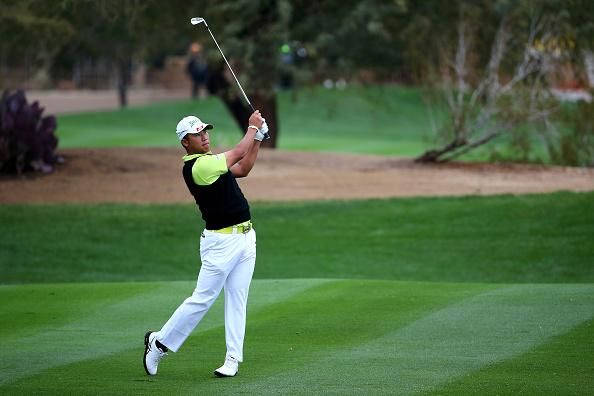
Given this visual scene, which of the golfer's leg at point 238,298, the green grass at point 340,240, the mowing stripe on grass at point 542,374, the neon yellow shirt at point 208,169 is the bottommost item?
the green grass at point 340,240

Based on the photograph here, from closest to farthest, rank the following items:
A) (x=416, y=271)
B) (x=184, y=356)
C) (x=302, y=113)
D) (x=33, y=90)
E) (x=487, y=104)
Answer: (x=184, y=356) → (x=416, y=271) → (x=487, y=104) → (x=302, y=113) → (x=33, y=90)

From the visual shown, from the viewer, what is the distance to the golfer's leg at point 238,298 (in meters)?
8.88

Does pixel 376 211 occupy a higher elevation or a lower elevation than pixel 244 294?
lower

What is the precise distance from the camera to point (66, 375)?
29.6 ft

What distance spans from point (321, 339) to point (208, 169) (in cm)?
245

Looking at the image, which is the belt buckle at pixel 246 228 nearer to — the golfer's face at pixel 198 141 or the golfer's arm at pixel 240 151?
the golfer's arm at pixel 240 151

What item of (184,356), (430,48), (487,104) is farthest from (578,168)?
(184,356)

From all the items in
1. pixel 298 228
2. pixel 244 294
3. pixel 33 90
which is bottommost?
pixel 33 90

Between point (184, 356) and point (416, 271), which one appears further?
point (416, 271)

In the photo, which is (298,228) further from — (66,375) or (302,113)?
(302,113)

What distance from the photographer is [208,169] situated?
28.3 ft

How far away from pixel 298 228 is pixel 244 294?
447 inches

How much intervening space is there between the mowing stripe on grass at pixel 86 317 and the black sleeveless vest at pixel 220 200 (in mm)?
1870

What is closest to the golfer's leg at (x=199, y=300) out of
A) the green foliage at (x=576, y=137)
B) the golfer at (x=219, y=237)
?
the golfer at (x=219, y=237)
